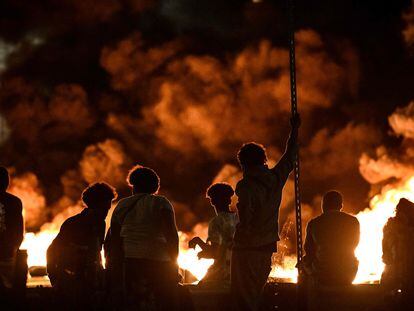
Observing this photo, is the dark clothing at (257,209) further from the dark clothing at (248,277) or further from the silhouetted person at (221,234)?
the silhouetted person at (221,234)

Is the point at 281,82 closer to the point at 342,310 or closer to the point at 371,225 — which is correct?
the point at 371,225

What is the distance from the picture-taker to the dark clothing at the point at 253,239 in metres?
5.95

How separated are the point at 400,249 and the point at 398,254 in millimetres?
113

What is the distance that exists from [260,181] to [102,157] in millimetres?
12191

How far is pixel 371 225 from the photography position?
15102mm

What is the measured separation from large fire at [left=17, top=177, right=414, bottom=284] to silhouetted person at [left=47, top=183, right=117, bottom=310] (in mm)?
6330

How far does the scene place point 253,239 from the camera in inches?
235

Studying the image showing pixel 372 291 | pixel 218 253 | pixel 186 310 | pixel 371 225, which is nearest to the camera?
pixel 186 310

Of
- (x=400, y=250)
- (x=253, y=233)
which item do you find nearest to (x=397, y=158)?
(x=400, y=250)

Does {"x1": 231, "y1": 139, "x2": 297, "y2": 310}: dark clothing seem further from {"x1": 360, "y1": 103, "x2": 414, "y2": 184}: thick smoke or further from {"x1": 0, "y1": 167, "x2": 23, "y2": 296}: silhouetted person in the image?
{"x1": 360, "y1": 103, "x2": 414, "y2": 184}: thick smoke

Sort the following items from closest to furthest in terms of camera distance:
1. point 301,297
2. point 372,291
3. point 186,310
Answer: point 301,297 < point 186,310 < point 372,291

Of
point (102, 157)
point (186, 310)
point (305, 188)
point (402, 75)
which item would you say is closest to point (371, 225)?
point (305, 188)

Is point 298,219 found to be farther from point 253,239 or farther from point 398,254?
point 398,254

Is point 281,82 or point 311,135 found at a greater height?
point 281,82
